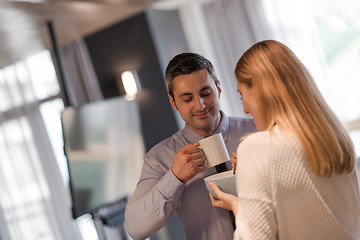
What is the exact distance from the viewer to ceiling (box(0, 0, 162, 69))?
375cm

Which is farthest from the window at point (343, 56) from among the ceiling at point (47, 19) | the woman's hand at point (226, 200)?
the woman's hand at point (226, 200)

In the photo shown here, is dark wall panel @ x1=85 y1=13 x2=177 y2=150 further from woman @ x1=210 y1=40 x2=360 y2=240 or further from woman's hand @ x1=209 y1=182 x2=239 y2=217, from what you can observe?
woman @ x1=210 y1=40 x2=360 y2=240

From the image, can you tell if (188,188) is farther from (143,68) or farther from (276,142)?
(143,68)

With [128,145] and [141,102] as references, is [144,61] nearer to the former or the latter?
[141,102]

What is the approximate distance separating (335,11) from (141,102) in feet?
7.34

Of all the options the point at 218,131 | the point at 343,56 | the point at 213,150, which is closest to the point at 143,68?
the point at 343,56

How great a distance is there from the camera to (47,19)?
4102 mm

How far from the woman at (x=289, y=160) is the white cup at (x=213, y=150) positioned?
30cm

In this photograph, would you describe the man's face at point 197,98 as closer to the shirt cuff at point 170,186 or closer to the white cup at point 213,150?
the white cup at point 213,150

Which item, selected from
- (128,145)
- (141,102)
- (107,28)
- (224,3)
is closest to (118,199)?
(128,145)

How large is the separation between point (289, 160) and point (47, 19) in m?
3.50

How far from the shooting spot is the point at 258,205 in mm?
1101

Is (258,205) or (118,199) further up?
(258,205)

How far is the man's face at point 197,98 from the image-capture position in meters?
1.59
